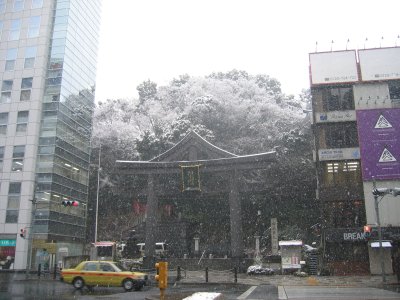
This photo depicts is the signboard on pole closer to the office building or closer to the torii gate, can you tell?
the torii gate

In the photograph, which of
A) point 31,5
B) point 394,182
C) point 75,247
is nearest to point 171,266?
point 75,247

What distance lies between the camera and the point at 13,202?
4188cm

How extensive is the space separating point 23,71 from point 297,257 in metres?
34.0

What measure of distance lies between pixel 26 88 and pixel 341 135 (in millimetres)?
32275

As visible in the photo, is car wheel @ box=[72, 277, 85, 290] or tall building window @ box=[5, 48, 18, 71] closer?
car wheel @ box=[72, 277, 85, 290]

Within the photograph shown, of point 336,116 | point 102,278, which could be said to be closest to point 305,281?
point 102,278

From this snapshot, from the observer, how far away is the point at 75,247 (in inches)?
1843

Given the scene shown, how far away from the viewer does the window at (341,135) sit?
116 feet

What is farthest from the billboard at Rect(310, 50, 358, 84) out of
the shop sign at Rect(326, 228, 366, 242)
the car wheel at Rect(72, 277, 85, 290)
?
the car wheel at Rect(72, 277, 85, 290)

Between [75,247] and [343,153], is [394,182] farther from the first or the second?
[75,247]

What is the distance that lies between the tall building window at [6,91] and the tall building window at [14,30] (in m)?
5.16

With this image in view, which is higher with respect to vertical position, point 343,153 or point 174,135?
point 174,135

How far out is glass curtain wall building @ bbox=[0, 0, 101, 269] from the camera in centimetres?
4125

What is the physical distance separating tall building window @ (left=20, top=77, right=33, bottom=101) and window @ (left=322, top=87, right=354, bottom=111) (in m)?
30.0
